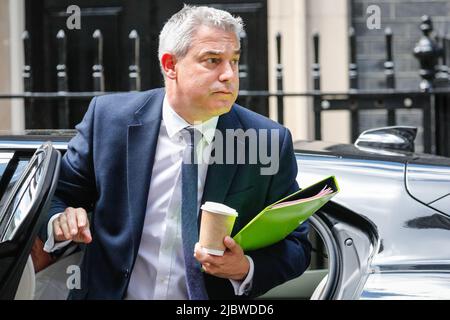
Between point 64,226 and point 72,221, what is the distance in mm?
27

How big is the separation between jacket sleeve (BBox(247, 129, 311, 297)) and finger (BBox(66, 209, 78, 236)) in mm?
429

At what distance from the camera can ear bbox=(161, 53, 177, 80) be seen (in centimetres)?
268

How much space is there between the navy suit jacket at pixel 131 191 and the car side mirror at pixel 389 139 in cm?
90

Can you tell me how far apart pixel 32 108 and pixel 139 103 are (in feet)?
14.6

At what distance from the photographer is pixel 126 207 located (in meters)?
2.63

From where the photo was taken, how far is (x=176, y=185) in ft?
8.70

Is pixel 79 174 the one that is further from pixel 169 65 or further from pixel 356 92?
pixel 356 92
